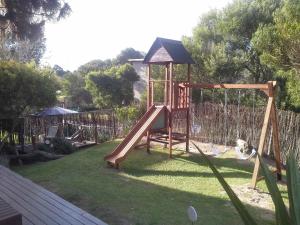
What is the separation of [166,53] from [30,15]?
4215mm

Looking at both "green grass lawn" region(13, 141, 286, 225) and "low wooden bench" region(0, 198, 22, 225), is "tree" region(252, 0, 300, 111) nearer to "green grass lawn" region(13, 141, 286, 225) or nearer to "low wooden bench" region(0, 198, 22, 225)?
"green grass lawn" region(13, 141, 286, 225)

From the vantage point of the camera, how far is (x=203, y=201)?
634 centimetres

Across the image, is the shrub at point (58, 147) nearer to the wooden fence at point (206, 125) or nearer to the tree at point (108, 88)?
the wooden fence at point (206, 125)

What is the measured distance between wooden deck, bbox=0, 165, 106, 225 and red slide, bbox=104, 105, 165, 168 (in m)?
3.37

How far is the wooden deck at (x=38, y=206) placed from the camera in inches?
161

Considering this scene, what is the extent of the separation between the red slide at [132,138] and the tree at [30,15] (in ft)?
12.2

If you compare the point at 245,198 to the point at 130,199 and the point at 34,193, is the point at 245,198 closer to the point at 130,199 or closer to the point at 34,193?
the point at 130,199

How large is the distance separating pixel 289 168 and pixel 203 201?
212 inches

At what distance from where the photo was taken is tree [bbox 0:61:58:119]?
915cm

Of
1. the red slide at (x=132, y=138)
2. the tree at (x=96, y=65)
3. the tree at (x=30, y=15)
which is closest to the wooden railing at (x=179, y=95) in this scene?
the red slide at (x=132, y=138)

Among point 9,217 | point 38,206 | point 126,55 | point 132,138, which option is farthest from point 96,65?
point 9,217

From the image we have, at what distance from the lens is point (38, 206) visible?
454 cm

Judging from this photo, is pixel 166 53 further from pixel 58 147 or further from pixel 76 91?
pixel 76 91

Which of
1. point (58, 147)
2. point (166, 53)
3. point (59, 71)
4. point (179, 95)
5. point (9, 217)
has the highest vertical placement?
point (59, 71)
